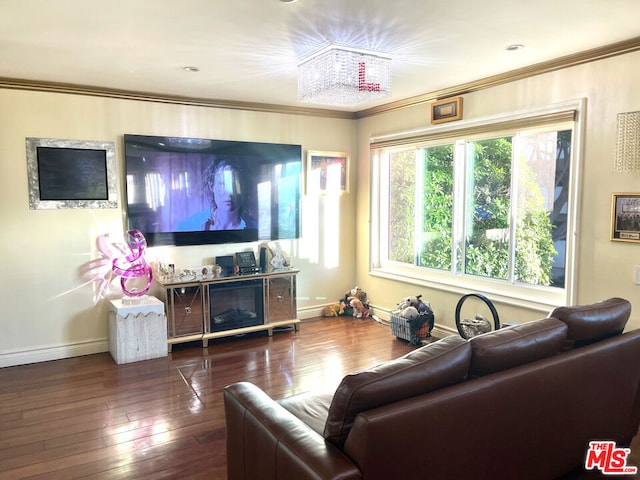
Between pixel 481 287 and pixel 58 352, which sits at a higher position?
pixel 481 287

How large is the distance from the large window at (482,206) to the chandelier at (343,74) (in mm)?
1394

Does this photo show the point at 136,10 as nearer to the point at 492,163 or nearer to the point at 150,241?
the point at 150,241

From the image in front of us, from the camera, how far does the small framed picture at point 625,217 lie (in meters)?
3.15

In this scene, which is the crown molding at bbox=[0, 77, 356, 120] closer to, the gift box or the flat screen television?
the flat screen television

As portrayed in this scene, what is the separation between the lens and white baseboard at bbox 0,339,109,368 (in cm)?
412

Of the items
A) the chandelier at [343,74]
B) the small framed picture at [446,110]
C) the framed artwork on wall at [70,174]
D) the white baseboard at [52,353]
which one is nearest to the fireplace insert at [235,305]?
the white baseboard at [52,353]

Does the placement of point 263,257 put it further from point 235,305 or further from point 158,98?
point 158,98

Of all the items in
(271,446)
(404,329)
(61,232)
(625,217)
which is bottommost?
(404,329)

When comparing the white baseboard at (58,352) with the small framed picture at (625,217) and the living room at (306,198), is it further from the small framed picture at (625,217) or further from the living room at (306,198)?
the small framed picture at (625,217)

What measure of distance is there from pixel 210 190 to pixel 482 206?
272cm

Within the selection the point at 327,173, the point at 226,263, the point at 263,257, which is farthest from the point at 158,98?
the point at 327,173

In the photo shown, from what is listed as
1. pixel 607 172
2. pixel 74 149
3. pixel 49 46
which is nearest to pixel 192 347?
pixel 74 149

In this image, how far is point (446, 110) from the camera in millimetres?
4508

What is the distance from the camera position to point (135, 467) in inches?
100
